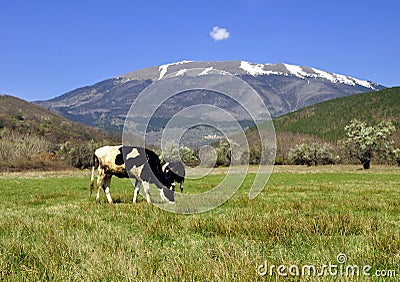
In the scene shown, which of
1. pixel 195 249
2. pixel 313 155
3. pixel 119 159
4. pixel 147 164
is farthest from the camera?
pixel 313 155

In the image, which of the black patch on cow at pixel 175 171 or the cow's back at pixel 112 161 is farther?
the black patch on cow at pixel 175 171

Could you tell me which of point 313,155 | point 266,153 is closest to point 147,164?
point 266,153

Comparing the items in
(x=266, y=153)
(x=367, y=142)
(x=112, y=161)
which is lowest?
(x=266, y=153)

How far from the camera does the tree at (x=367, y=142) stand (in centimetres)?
6312

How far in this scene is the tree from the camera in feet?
207

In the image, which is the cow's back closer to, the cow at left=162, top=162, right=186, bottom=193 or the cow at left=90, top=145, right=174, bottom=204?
the cow at left=90, top=145, right=174, bottom=204

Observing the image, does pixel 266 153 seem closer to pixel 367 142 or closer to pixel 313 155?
pixel 313 155

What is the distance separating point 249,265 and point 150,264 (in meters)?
1.28

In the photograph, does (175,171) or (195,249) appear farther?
(175,171)

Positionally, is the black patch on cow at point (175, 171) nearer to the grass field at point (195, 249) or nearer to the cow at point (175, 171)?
the cow at point (175, 171)

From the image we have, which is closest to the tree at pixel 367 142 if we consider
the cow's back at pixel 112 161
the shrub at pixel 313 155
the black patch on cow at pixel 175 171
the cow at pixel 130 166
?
the shrub at pixel 313 155

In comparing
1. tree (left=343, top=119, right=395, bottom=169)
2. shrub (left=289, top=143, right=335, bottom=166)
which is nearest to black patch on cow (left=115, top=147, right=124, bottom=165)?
tree (left=343, top=119, right=395, bottom=169)

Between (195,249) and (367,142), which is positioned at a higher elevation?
(367,142)

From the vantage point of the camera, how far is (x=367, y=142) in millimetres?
62750
